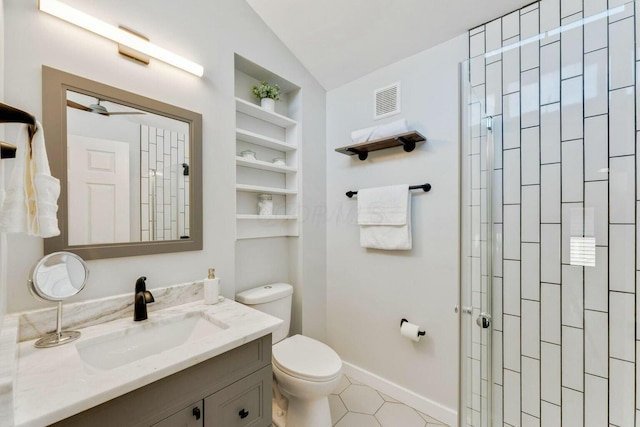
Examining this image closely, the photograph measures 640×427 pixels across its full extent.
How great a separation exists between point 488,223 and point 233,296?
1.40 m

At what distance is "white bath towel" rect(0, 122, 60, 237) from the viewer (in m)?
0.65

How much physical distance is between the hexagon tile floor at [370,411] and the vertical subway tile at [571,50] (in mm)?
1942

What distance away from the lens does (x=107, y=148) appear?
3.65 ft

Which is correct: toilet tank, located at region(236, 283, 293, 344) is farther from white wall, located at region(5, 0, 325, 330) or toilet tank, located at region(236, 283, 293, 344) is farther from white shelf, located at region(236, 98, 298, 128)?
white shelf, located at region(236, 98, 298, 128)

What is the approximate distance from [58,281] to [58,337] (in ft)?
0.62

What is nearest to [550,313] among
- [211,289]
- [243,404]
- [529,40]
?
[529,40]

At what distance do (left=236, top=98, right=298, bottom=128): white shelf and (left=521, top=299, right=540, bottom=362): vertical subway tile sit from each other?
177cm

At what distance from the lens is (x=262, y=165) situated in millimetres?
1760

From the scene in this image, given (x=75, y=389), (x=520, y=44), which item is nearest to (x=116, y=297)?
(x=75, y=389)

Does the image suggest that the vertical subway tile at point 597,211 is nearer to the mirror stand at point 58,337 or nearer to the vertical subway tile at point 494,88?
the vertical subway tile at point 494,88

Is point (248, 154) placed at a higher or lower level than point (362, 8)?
lower

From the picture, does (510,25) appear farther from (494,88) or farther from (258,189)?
(258,189)

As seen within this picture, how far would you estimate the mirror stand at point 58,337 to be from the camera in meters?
0.87

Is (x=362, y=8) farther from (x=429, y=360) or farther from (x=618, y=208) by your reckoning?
(x=429, y=360)
